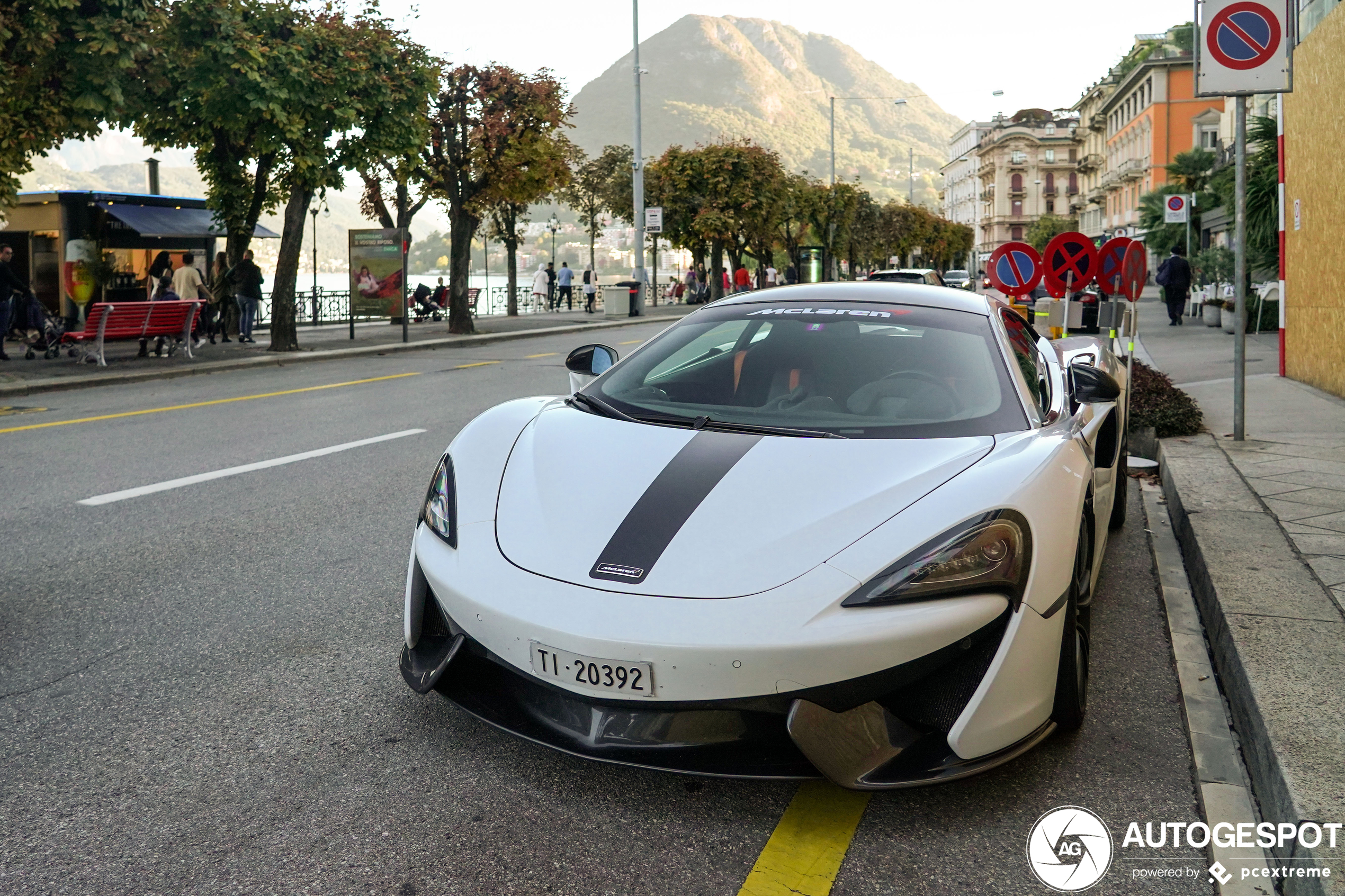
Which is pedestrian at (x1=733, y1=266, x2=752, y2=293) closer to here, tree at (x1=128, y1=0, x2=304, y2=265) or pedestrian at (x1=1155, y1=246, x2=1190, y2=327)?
pedestrian at (x1=1155, y1=246, x2=1190, y2=327)

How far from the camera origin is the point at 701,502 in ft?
10.2

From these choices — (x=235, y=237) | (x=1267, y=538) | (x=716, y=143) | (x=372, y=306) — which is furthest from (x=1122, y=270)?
(x=716, y=143)

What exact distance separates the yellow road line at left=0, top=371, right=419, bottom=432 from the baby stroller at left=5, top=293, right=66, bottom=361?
20.2 ft

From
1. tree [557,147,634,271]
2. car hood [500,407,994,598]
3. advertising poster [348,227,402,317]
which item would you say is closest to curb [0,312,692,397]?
advertising poster [348,227,402,317]

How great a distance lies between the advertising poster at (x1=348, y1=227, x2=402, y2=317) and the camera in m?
23.0

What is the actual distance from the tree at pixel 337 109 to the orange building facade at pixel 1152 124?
6010cm

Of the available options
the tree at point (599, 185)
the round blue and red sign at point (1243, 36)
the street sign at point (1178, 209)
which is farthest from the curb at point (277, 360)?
the tree at point (599, 185)

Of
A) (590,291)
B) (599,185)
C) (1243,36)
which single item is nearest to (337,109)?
(1243,36)

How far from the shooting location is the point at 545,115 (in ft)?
90.4

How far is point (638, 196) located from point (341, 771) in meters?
34.8

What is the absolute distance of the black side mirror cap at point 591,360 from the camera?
4621 millimetres

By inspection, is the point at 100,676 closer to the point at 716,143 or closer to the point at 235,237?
the point at 235,237

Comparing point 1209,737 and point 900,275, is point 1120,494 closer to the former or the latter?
point 1209,737

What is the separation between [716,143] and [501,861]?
154 ft
